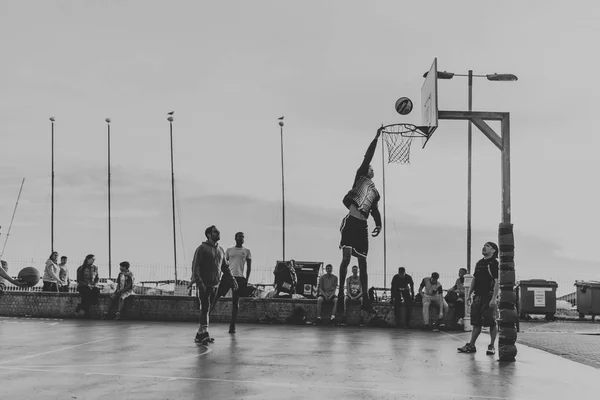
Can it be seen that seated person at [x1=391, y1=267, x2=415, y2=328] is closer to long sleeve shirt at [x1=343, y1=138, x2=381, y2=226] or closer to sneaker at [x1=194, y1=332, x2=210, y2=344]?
long sleeve shirt at [x1=343, y1=138, x2=381, y2=226]

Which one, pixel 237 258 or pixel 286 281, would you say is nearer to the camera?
pixel 237 258

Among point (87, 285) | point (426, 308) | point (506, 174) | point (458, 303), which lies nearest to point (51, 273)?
point (87, 285)

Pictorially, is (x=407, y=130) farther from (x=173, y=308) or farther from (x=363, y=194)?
(x=173, y=308)

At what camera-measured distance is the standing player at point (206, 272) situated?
10953mm

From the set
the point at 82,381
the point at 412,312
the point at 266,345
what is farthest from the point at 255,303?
the point at 82,381

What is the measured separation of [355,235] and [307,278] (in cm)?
933

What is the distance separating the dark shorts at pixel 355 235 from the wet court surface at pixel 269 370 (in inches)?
68.3

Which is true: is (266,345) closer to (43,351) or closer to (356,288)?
(43,351)

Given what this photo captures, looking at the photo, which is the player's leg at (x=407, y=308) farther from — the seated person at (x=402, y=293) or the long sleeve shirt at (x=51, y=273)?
the long sleeve shirt at (x=51, y=273)

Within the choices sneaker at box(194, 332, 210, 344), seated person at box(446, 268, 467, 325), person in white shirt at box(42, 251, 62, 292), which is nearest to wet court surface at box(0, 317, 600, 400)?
sneaker at box(194, 332, 210, 344)

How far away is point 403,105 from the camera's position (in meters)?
13.3

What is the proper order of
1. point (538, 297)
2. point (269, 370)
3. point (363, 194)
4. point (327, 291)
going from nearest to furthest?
1. point (269, 370)
2. point (363, 194)
3. point (327, 291)
4. point (538, 297)

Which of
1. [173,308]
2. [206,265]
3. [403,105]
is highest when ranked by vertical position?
[403,105]

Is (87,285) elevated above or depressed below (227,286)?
below
